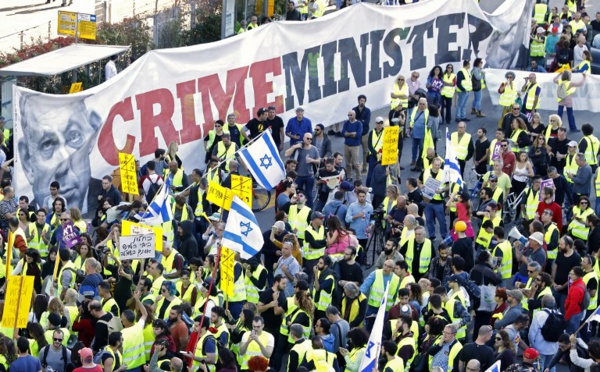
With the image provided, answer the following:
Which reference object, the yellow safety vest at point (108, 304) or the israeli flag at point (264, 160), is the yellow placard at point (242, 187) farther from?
the yellow safety vest at point (108, 304)

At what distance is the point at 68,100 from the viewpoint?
24484 mm

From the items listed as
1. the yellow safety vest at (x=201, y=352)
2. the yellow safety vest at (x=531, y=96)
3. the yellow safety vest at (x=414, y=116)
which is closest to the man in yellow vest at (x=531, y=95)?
the yellow safety vest at (x=531, y=96)

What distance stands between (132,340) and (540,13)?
2146 cm

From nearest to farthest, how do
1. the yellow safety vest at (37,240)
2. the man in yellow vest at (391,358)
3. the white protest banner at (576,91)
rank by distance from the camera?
1. the man in yellow vest at (391,358)
2. the yellow safety vest at (37,240)
3. the white protest banner at (576,91)

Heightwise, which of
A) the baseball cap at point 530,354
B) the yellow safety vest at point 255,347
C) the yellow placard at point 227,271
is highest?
the baseball cap at point 530,354

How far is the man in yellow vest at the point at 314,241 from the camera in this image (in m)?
21.0

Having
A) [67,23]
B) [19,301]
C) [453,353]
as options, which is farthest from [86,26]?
[453,353]

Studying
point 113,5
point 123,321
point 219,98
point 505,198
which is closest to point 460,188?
point 505,198

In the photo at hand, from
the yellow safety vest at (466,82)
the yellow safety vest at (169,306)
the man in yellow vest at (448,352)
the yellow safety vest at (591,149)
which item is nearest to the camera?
the man in yellow vest at (448,352)

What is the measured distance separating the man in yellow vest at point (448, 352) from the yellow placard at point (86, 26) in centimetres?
1561

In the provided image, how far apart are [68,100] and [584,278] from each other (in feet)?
31.6

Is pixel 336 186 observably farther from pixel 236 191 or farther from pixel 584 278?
pixel 584 278

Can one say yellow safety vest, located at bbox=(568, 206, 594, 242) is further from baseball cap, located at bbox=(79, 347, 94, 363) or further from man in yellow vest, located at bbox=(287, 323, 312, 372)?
baseball cap, located at bbox=(79, 347, 94, 363)

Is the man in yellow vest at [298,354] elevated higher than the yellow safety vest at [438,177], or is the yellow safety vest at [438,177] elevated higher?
the man in yellow vest at [298,354]
